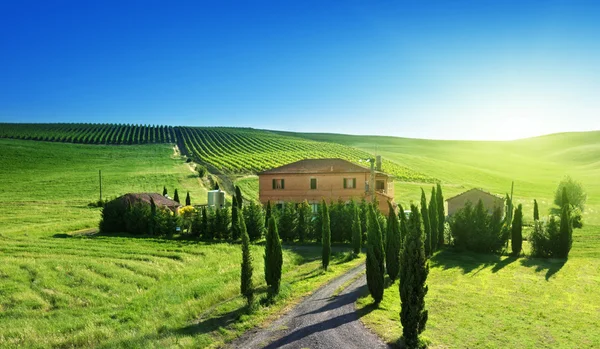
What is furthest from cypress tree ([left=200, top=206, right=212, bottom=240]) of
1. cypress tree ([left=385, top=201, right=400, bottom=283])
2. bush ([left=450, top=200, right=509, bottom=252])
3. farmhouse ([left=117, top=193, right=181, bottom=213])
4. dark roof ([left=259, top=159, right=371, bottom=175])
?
bush ([left=450, top=200, right=509, bottom=252])

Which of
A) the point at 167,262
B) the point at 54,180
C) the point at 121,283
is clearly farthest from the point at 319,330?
the point at 54,180

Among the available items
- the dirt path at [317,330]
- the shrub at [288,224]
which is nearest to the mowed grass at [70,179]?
the shrub at [288,224]

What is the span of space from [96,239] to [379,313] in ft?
101

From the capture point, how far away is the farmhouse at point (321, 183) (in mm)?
55156

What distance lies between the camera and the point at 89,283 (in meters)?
23.3

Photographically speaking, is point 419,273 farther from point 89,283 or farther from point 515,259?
point 515,259

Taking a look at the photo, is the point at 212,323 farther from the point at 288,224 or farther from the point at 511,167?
the point at 511,167

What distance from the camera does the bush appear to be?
3734 centimetres

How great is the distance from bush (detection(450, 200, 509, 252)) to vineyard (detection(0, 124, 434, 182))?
62.9 m

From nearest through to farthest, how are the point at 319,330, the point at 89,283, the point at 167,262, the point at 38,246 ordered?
the point at 319,330 < the point at 89,283 < the point at 167,262 < the point at 38,246

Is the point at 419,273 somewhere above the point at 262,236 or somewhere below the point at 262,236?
above

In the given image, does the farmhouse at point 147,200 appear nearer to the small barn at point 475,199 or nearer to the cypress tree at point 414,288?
the cypress tree at point 414,288

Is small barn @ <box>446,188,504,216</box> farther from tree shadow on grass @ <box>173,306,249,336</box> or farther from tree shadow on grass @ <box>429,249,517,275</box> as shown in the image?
tree shadow on grass @ <box>173,306,249,336</box>

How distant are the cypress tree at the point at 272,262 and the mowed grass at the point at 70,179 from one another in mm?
31733
